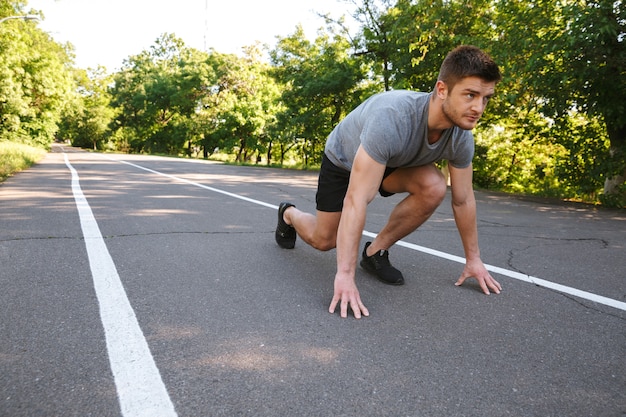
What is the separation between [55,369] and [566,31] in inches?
345

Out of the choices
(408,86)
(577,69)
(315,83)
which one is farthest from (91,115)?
(577,69)

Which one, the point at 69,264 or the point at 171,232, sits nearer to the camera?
the point at 69,264

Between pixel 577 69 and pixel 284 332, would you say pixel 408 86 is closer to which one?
pixel 577 69

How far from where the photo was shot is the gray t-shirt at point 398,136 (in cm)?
232

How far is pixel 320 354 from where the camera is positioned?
1826 millimetres

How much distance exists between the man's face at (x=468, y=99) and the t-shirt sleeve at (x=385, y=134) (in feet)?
0.90

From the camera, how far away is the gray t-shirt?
232cm

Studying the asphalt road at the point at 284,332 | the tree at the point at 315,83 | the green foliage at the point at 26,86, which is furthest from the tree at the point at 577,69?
the green foliage at the point at 26,86

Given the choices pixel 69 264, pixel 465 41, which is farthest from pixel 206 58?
pixel 69 264

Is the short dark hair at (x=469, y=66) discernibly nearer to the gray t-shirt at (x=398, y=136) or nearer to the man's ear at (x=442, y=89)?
the man's ear at (x=442, y=89)

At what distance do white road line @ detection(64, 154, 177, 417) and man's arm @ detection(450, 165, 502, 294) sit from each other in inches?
80.0

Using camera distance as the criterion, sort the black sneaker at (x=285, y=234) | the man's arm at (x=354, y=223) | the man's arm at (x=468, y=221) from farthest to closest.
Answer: the black sneaker at (x=285, y=234) < the man's arm at (x=468, y=221) < the man's arm at (x=354, y=223)

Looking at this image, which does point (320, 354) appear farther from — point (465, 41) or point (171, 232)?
point (465, 41)

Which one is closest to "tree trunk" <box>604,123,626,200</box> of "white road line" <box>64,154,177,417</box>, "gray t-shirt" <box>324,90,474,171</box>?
"gray t-shirt" <box>324,90,474,171</box>
